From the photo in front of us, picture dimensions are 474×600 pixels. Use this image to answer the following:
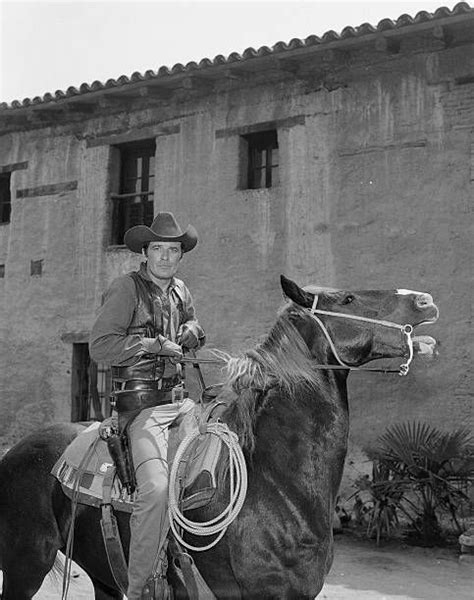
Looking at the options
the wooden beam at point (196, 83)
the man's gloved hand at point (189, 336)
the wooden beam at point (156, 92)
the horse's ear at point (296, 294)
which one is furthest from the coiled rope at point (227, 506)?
the wooden beam at point (156, 92)

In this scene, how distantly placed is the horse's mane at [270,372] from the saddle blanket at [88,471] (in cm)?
70

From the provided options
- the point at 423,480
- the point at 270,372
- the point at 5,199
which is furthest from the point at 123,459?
the point at 5,199

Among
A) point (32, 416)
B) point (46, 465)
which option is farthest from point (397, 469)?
point (32, 416)

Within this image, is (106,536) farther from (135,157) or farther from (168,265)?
(135,157)

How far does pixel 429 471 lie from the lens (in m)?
7.68

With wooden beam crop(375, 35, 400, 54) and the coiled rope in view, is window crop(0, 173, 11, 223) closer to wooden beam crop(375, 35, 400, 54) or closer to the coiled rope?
wooden beam crop(375, 35, 400, 54)

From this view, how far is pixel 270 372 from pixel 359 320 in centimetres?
50

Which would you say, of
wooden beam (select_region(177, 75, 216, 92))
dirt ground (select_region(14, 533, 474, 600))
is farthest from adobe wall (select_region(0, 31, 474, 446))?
dirt ground (select_region(14, 533, 474, 600))

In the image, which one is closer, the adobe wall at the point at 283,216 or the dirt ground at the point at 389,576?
the dirt ground at the point at 389,576

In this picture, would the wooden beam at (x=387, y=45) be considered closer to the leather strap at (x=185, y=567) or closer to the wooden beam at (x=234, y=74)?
the wooden beam at (x=234, y=74)

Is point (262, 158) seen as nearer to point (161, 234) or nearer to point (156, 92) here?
point (156, 92)

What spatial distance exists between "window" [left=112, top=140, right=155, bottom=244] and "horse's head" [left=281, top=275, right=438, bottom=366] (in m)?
8.22

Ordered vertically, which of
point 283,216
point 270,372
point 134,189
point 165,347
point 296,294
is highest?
point 134,189

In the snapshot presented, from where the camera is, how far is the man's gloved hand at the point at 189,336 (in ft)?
12.2
